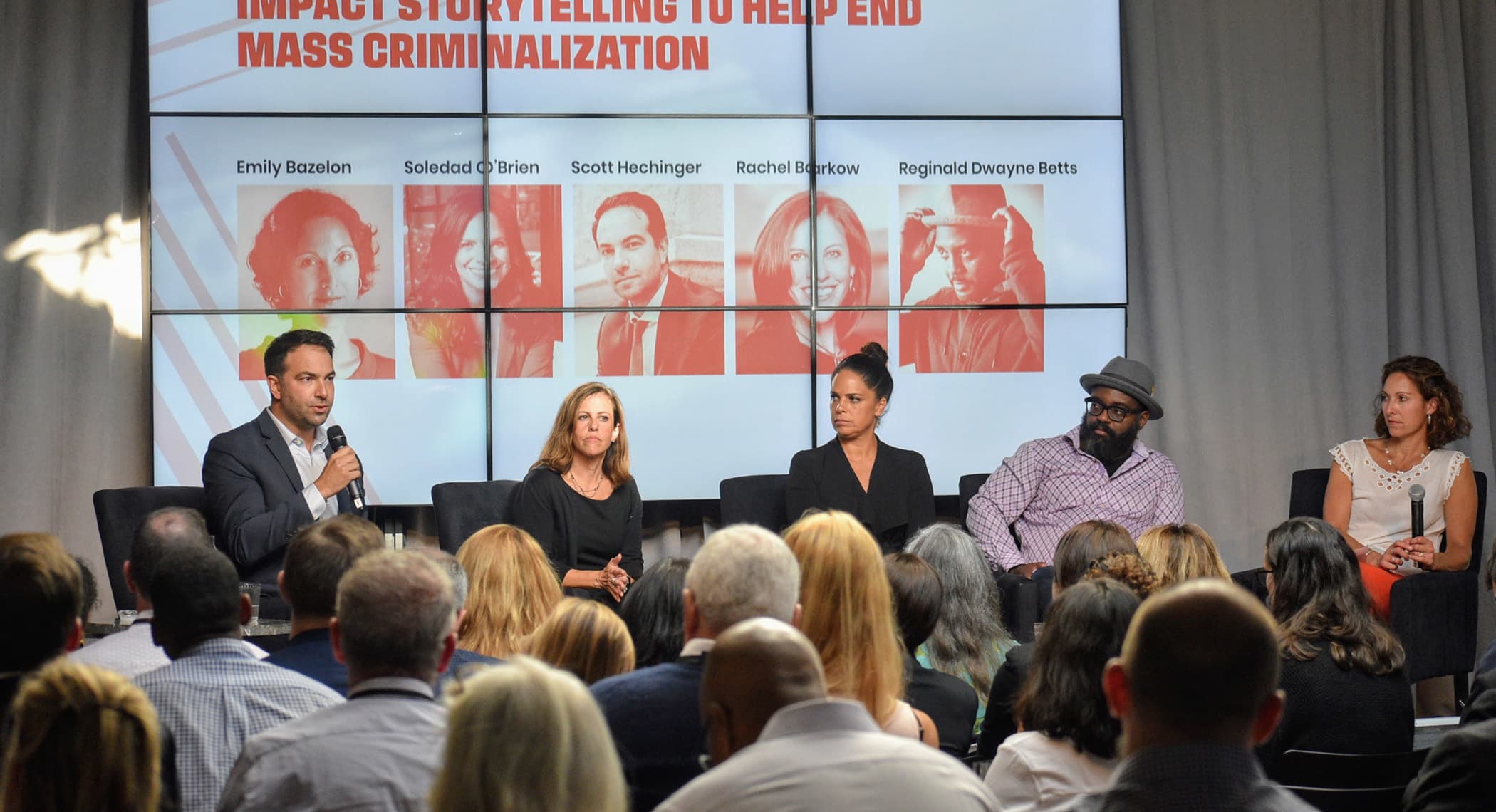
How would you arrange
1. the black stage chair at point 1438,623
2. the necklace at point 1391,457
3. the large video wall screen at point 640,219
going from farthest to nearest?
the large video wall screen at point 640,219 < the necklace at point 1391,457 < the black stage chair at point 1438,623

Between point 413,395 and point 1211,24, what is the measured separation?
4035 millimetres

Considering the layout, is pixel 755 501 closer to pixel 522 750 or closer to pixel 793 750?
pixel 793 750

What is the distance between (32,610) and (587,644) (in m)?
0.93

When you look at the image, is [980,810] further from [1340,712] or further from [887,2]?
[887,2]

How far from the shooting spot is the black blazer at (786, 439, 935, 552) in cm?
548

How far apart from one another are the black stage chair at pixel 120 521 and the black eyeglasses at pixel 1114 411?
11.1 ft

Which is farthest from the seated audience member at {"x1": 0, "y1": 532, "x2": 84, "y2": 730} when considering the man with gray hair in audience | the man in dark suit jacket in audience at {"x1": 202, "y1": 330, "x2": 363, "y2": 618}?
the man in dark suit jacket in audience at {"x1": 202, "y1": 330, "x2": 363, "y2": 618}

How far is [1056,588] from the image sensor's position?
3580 millimetres

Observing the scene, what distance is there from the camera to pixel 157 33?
5887 mm

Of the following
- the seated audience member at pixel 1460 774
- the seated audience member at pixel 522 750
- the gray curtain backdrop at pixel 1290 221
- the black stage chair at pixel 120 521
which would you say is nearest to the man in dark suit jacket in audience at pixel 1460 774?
the seated audience member at pixel 1460 774

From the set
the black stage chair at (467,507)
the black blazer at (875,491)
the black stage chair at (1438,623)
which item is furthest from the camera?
the black blazer at (875,491)

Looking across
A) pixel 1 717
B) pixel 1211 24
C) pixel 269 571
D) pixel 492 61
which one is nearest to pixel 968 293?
pixel 1211 24

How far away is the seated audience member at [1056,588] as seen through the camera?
3.07 metres

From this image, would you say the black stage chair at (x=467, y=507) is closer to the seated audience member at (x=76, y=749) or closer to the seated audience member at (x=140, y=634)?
the seated audience member at (x=140, y=634)
